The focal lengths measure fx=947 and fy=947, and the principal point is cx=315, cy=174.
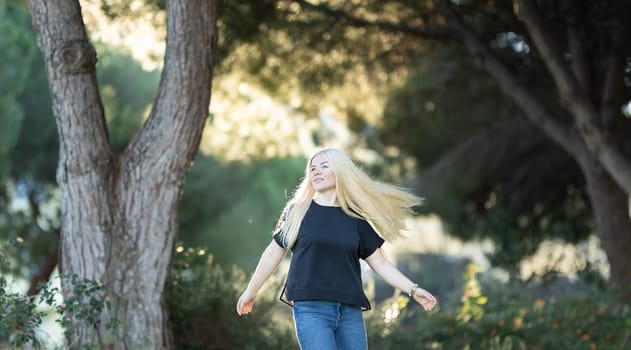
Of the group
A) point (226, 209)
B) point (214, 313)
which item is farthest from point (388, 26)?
point (226, 209)

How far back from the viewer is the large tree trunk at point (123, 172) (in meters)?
6.91

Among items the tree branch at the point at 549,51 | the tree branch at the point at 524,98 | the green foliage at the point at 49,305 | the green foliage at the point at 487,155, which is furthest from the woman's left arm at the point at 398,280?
the green foliage at the point at 487,155

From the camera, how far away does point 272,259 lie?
18.0 feet

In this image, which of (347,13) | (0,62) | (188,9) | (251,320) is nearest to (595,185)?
(347,13)

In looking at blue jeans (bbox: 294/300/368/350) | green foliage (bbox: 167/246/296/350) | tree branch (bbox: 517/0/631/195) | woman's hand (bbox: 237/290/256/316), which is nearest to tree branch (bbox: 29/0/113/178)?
green foliage (bbox: 167/246/296/350)

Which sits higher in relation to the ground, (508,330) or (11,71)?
(11,71)

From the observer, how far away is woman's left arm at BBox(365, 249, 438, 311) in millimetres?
5199

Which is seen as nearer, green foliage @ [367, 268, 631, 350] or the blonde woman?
the blonde woman

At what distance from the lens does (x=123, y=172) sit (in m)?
7.11

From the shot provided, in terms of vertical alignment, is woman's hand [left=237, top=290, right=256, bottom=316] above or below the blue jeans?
above

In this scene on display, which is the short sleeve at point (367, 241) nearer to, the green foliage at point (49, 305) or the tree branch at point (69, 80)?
the green foliage at point (49, 305)

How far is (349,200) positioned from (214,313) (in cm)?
297

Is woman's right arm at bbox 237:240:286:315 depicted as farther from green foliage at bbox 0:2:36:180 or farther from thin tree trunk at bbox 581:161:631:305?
green foliage at bbox 0:2:36:180

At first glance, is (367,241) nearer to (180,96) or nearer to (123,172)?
(180,96)
